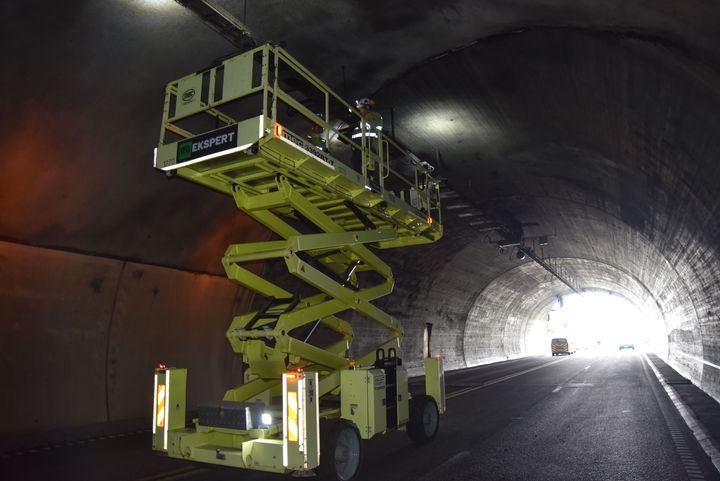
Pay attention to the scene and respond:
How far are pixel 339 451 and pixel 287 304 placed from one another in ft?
7.45

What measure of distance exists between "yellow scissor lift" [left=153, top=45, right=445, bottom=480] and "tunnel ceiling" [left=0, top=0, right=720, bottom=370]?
4.23ft

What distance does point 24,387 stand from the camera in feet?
27.9

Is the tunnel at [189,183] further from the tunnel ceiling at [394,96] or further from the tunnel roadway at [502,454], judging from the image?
the tunnel roadway at [502,454]

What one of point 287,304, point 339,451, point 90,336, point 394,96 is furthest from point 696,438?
point 90,336

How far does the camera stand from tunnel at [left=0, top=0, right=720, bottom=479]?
7184mm

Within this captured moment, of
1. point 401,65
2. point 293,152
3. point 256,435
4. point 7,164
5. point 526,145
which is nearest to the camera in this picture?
point 256,435

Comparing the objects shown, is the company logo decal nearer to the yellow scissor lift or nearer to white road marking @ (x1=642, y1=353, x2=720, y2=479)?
the yellow scissor lift

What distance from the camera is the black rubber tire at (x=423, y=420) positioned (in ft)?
27.0

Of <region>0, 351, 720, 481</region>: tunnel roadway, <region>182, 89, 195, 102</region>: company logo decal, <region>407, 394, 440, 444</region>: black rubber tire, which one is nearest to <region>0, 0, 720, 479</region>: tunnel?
<region>182, 89, 195, 102</region>: company logo decal

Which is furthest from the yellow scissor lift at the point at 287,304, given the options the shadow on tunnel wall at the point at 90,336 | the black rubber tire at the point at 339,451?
the shadow on tunnel wall at the point at 90,336

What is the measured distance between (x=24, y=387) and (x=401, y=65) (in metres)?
8.97

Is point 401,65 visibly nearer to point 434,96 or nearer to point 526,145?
point 434,96

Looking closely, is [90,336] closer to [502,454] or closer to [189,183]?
[189,183]

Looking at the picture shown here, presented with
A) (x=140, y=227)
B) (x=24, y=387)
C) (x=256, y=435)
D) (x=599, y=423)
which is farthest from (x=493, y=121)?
(x=24, y=387)
